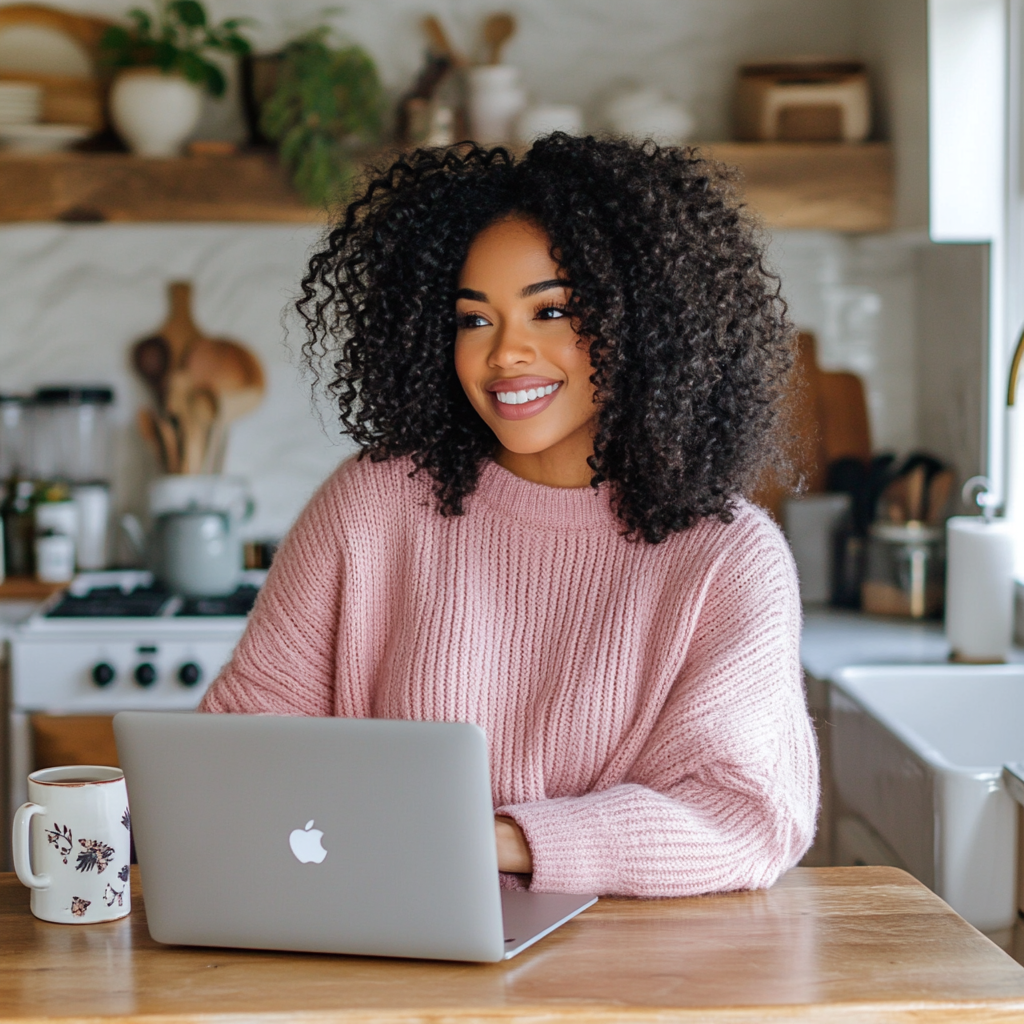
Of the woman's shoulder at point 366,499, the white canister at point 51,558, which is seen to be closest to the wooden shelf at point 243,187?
the white canister at point 51,558

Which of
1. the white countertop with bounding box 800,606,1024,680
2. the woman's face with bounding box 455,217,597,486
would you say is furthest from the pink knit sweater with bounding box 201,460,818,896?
the white countertop with bounding box 800,606,1024,680

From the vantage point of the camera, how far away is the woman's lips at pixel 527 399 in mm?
1444

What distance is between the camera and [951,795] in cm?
171

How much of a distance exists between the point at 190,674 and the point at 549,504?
1290 mm

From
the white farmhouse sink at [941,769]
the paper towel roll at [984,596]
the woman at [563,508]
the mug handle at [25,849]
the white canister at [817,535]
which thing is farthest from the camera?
the white canister at [817,535]

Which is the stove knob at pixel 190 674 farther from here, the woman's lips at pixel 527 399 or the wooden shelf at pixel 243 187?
the woman's lips at pixel 527 399

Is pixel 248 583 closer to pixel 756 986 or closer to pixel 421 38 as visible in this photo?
pixel 421 38

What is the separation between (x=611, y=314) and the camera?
1418mm

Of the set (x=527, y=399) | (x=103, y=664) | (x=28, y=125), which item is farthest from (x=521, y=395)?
(x=28, y=125)

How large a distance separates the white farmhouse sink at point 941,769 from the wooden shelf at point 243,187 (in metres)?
1.06

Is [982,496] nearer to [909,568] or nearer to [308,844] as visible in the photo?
[909,568]

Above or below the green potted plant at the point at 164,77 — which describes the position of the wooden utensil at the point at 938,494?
below

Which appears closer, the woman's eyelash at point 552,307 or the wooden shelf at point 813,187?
the woman's eyelash at point 552,307

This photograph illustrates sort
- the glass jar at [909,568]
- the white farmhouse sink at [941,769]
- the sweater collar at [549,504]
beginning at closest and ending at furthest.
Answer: the sweater collar at [549,504]
the white farmhouse sink at [941,769]
the glass jar at [909,568]
